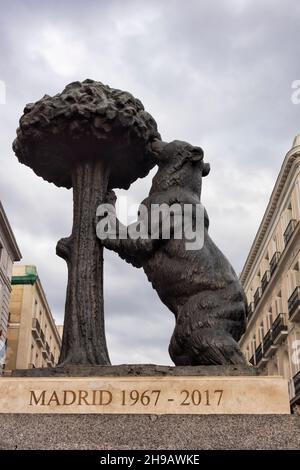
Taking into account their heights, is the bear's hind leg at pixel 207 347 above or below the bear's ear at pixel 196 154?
below

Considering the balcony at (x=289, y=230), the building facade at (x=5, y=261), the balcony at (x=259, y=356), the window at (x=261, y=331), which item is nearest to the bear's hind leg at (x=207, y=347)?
the balcony at (x=289, y=230)

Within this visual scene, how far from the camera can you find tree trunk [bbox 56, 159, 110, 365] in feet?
16.3

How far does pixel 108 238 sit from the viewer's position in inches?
210

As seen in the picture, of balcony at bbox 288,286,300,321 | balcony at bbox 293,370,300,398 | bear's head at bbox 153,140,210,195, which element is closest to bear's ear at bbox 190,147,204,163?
bear's head at bbox 153,140,210,195

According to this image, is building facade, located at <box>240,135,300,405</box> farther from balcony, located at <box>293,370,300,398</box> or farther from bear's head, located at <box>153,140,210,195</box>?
bear's head, located at <box>153,140,210,195</box>

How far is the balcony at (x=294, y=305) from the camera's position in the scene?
2856cm

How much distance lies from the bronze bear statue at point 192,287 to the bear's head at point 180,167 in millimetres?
12

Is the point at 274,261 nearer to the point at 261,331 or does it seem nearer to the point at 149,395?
the point at 261,331

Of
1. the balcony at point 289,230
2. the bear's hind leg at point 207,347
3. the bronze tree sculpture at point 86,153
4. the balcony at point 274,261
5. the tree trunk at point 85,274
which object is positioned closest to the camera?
the bear's hind leg at point 207,347

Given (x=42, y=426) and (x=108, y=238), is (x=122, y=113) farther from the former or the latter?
(x=42, y=426)

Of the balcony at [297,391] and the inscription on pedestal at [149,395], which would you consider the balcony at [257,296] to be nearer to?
the balcony at [297,391]

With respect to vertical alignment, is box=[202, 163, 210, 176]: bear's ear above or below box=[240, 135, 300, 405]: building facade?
below

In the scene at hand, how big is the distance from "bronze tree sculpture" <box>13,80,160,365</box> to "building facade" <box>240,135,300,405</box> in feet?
75.2
